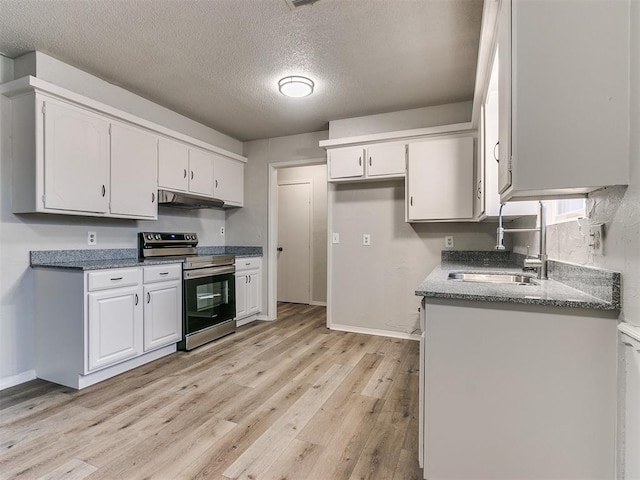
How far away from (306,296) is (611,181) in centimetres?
462

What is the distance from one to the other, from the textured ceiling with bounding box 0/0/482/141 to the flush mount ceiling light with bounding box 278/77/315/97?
6 centimetres

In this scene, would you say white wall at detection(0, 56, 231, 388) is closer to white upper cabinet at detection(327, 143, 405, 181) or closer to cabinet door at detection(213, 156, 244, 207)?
cabinet door at detection(213, 156, 244, 207)

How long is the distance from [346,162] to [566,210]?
82.3 inches

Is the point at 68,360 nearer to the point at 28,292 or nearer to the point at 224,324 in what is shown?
the point at 28,292

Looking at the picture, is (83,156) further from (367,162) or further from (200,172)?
(367,162)

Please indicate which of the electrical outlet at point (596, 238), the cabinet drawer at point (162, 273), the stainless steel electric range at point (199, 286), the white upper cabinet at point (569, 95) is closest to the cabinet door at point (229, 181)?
the stainless steel electric range at point (199, 286)

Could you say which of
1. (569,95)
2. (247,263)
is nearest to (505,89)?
(569,95)

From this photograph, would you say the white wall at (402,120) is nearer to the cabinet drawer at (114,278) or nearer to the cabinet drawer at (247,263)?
the cabinet drawer at (247,263)

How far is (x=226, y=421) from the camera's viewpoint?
6.24 feet

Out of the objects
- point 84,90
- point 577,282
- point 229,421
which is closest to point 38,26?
point 84,90

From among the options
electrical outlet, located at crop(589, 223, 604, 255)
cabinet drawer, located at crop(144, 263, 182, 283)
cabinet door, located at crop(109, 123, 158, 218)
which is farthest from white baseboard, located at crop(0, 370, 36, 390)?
electrical outlet, located at crop(589, 223, 604, 255)

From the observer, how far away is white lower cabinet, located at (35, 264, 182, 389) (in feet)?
7.45

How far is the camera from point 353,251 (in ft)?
12.2

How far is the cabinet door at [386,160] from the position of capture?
3.30m
